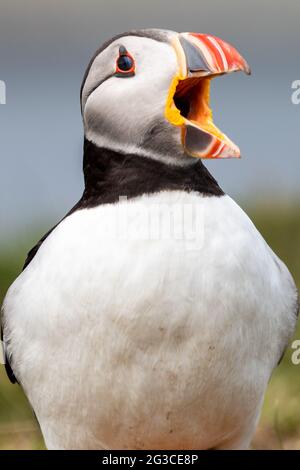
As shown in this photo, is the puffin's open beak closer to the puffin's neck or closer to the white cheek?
the white cheek

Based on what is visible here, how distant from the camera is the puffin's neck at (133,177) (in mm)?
4129

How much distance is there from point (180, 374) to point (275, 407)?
1.75 m

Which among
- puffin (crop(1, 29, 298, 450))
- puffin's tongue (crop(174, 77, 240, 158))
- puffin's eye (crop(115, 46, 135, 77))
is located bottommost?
puffin (crop(1, 29, 298, 450))

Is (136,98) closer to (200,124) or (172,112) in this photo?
(172,112)

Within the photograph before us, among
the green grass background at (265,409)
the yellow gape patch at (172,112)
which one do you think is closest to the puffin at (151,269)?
the yellow gape patch at (172,112)

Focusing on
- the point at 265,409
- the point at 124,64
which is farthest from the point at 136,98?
the point at 265,409

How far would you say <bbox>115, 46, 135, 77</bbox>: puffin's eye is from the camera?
160 inches

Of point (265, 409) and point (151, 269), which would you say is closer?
point (151, 269)

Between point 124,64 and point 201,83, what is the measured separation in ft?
0.95

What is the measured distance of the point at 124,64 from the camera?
409 cm

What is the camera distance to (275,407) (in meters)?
5.78

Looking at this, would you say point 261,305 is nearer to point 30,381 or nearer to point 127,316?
point 127,316

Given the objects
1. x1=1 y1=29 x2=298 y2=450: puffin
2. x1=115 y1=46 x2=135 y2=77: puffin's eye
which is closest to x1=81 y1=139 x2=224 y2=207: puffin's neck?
x1=1 y1=29 x2=298 y2=450: puffin

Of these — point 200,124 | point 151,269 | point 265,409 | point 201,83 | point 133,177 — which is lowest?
point 265,409
